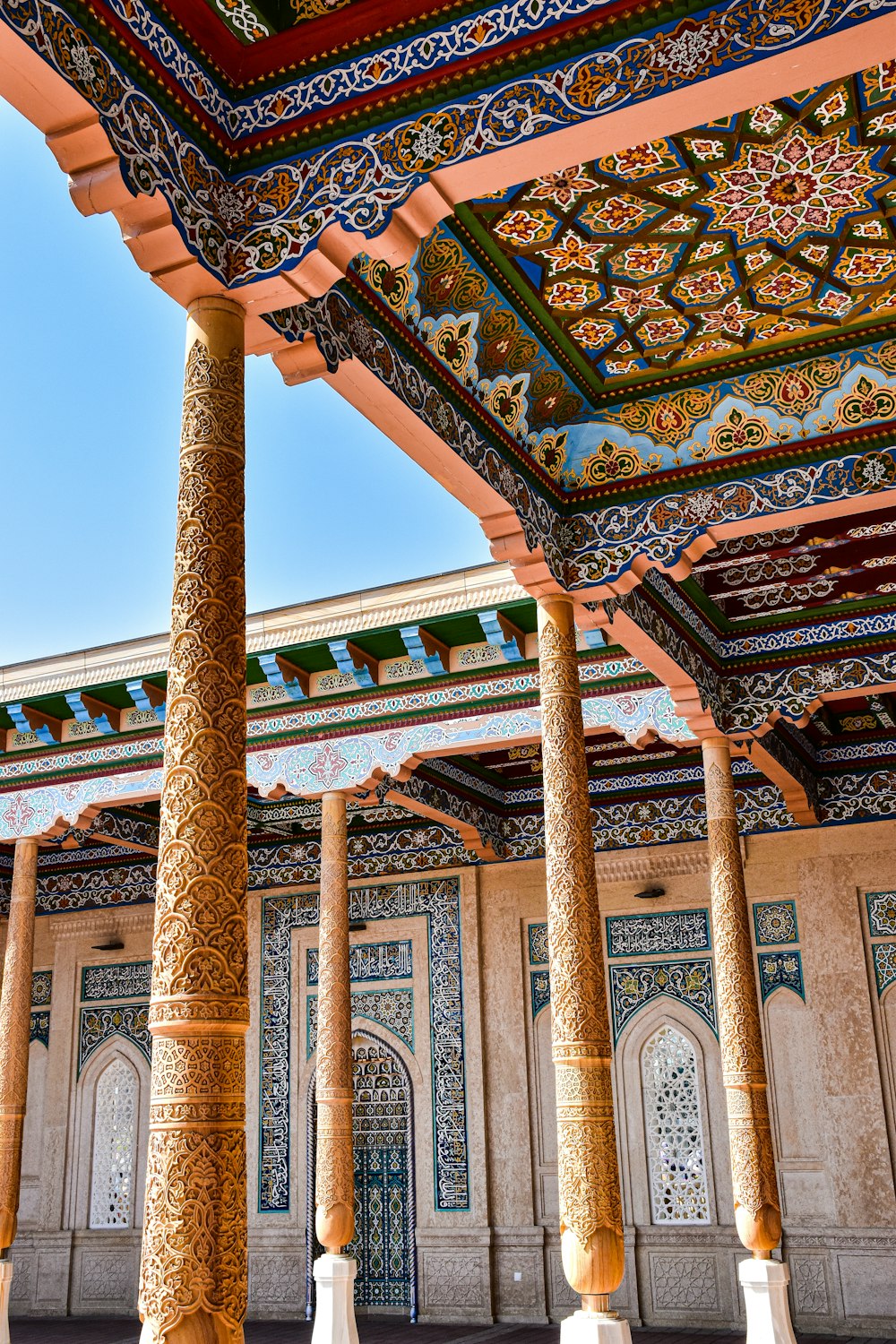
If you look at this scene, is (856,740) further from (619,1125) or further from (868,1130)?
(619,1125)

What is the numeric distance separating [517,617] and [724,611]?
1500 mm

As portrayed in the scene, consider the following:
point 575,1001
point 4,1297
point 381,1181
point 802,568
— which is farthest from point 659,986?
point 575,1001

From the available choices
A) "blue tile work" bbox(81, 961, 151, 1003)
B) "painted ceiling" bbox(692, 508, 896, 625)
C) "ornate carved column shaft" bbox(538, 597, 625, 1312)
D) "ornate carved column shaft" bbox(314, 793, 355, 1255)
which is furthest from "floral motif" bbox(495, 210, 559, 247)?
"blue tile work" bbox(81, 961, 151, 1003)

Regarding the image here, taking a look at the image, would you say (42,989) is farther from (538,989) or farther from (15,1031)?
(538,989)

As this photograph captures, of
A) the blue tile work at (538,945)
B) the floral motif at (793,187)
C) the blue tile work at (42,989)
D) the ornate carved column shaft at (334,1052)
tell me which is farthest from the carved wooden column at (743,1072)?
the blue tile work at (42,989)

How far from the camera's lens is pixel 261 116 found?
4.27m

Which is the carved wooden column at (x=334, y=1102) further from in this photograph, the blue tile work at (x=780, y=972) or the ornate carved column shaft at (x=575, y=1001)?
the blue tile work at (x=780, y=972)

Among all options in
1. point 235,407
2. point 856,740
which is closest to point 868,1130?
point 856,740

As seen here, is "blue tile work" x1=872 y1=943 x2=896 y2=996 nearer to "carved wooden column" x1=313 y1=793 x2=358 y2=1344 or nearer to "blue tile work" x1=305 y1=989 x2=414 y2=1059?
"blue tile work" x1=305 y1=989 x2=414 y2=1059

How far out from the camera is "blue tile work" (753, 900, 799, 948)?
40.1 ft

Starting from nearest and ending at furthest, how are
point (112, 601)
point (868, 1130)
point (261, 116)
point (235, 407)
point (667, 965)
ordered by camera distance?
point (235, 407), point (261, 116), point (868, 1130), point (667, 965), point (112, 601)

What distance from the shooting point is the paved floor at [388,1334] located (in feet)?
36.2

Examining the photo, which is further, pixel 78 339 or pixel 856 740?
pixel 78 339

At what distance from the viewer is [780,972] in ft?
40.0
